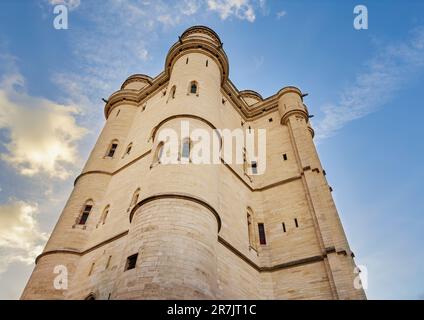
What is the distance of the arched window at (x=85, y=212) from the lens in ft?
49.8

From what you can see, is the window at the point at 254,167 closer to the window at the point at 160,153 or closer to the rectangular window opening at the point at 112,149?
the window at the point at 160,153

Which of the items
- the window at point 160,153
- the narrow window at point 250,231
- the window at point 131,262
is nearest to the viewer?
the window at point 131,262

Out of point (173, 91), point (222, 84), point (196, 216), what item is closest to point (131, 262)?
point (196, 216)

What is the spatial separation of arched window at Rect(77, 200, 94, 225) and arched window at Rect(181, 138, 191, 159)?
7.36 meters

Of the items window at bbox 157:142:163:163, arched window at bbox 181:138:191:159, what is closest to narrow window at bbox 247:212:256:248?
arched window at bbox 181:138:191:159

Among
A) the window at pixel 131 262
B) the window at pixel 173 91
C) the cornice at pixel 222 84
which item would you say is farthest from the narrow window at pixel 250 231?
the cornice at pixel 222 84

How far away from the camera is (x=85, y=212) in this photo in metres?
15.6

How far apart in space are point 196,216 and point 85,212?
873 centimetres

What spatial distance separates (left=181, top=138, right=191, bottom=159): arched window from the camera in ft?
38.7

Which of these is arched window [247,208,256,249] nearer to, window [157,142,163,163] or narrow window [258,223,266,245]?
narrow window [258,223,266,245]

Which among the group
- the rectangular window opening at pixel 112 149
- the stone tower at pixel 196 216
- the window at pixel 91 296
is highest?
the rectangular window opening at pixel 112 149

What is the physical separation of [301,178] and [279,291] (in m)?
6.47

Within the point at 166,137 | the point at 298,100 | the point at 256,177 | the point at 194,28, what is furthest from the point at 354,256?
the point at 194,28

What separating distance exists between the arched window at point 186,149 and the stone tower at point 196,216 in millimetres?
67
